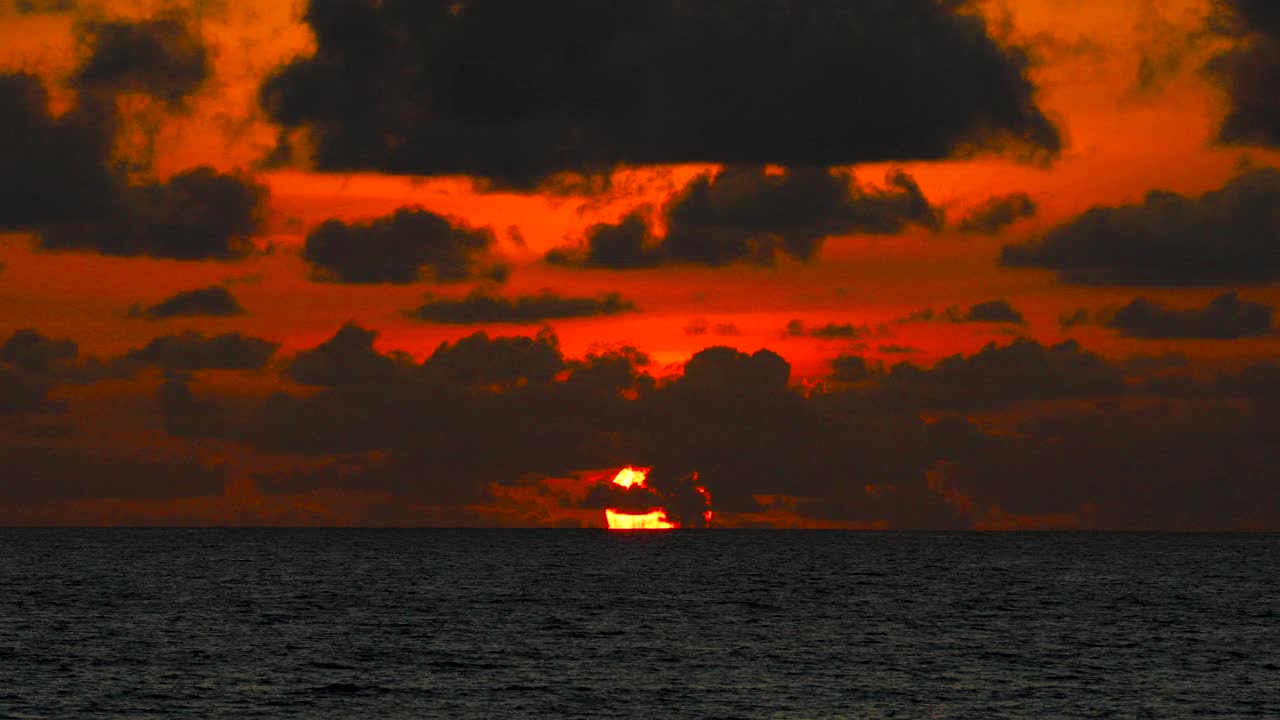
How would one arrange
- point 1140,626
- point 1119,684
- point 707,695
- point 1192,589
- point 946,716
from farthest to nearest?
point 1192,589 < point 1140,626 < point 1119,684 < point 707,695 < point 946,716

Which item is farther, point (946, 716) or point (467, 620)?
point (467, 620)

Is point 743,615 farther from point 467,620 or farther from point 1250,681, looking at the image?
point 1250,681

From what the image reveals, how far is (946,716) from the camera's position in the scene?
77.0 meters

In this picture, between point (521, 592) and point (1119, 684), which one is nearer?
point (1119, 684)

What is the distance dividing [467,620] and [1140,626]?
54.4 meters

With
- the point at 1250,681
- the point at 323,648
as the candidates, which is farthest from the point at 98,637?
the point at 1250,681

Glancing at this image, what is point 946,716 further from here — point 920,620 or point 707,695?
point 920,620

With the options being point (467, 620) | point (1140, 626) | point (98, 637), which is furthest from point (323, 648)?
point (1140, 626)

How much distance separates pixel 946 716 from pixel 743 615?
6072 cm

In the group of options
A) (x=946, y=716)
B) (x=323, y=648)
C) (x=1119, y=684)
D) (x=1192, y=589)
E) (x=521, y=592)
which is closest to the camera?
(x=946, y=716)

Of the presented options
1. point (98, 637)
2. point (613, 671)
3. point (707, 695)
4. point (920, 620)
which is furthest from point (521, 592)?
point (707, 695)

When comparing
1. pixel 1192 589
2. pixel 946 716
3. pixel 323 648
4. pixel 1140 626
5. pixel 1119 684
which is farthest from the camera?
pixel 1192 589

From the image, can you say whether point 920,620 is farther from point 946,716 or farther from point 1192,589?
point 1192,589

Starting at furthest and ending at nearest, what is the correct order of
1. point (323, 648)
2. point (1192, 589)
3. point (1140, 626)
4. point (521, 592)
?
1. point (1192, 589)
2. point (521, 592)
3. point (1140, 626)
4. point (323, 648)
